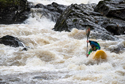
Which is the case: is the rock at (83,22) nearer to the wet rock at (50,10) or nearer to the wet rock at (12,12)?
the wet rock at (50,10)

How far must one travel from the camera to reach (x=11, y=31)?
360 inches

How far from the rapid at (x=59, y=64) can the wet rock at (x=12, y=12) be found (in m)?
4.36

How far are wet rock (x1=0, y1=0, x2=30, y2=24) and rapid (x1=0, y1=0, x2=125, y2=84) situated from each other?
4.36 m

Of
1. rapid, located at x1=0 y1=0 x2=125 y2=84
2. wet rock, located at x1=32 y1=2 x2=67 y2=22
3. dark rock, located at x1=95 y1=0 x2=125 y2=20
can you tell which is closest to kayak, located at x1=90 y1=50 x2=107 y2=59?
rapid, located at x1=0 y1=0 x2=125 y2=84

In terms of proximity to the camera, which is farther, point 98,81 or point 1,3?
point 1,3

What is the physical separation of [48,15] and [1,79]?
39.8 ft

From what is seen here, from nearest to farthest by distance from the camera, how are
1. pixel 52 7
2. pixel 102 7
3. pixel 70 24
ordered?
pixel 70 24, pixel 102 7, pixel 52 7

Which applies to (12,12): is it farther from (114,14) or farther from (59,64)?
(59,64)

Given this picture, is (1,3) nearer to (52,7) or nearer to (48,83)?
(52,7)

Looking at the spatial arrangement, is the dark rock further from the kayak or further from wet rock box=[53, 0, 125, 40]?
the kayak

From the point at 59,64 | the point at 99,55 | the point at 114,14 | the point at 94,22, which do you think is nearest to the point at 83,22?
the point at 94,22

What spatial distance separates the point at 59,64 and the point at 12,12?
34.6 feet

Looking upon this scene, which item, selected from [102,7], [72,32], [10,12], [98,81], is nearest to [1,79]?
[98,81]

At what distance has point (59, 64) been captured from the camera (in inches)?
197
